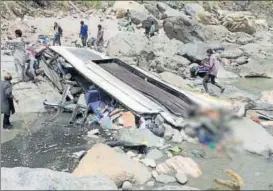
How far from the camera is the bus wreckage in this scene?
9945 millimetres

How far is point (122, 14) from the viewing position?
82.7 feet

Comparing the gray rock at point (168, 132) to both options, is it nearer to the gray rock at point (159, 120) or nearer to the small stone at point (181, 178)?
the gray rock at point (159, 120)

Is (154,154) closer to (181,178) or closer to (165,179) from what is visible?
(165,179)

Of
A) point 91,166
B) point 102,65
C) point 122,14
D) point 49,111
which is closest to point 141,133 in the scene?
point 91,166

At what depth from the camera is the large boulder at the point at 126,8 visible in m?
25.3

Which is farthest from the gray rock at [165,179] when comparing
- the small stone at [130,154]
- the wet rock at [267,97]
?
the wet rock at [267,97]

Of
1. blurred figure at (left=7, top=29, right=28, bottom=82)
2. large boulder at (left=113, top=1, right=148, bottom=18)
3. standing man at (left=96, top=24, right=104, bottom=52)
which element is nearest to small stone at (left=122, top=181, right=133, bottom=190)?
blurred figure at (left=7, top=29, right=28, bottom=82)

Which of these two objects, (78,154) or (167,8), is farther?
(167,8)

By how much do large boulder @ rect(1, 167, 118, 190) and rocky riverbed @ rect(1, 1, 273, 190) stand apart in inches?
0.5

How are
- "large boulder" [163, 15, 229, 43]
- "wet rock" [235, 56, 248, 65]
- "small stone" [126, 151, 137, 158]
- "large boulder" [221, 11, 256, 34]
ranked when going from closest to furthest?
"small stone" [126, 151, 137, 158], "wet rock" [235, 56, 248, 65], "large boulder" [163, 15, 229, 43], "large boulder" [221, 11, 256, 34]

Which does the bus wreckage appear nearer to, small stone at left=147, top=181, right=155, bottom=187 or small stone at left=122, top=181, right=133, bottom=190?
small stone at left=147, top=181, right=155, bottom=187

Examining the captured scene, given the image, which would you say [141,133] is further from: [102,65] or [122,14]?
[122,14]

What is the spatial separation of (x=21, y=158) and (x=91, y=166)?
2.30 meters

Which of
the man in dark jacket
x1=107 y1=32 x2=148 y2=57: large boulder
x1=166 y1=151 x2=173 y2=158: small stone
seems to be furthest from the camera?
x1=107 y1=32 x2=148 y2=57: large boulder
